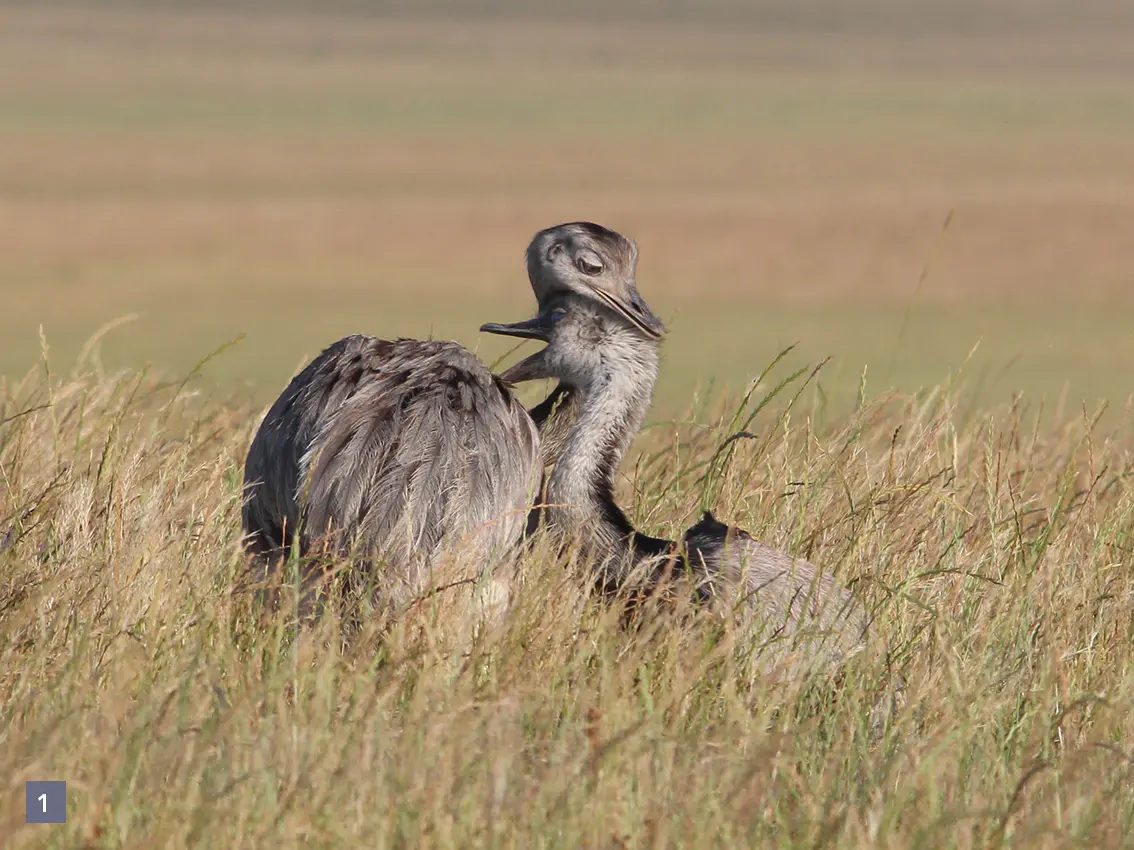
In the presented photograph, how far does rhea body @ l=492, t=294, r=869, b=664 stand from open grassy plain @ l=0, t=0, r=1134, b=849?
0.53 feet

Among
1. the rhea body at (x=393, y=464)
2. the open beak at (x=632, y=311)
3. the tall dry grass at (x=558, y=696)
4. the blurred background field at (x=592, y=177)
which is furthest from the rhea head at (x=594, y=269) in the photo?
the blurred background field at (x=592, y=177)

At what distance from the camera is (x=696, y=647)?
4.58 m

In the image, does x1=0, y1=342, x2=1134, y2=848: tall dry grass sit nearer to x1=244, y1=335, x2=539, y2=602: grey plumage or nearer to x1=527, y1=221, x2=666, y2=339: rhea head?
x1=244, y1=335, x2=539, y2=602: grey plumage

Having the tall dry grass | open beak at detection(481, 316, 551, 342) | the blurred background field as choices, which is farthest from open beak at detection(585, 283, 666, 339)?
the blurred background field

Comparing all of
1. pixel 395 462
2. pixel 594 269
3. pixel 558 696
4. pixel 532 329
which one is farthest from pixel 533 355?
pixel 558 696

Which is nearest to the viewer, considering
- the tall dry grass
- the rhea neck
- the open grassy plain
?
the tall dry grass

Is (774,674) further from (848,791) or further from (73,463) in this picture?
(73,463)

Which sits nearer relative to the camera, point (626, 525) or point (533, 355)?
point (626, 525)

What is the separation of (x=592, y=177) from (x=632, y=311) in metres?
54.6

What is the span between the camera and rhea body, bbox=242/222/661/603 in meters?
4.77

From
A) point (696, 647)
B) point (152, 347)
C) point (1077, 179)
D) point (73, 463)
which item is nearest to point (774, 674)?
point (696, 647)

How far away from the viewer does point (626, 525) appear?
530 cm

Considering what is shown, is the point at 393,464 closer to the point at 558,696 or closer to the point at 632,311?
the point at 558,696

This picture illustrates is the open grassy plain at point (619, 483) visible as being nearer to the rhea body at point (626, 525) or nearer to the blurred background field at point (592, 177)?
the rhea body at point (626, 525)
